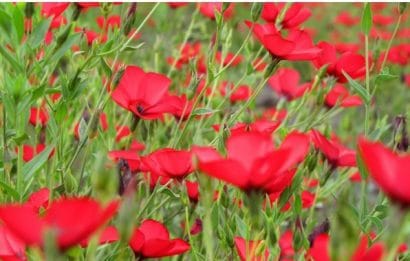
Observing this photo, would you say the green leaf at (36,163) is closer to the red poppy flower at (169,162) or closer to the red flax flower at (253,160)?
the red poppy flower at (169,162)

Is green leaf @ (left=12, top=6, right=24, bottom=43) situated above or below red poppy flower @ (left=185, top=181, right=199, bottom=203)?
above

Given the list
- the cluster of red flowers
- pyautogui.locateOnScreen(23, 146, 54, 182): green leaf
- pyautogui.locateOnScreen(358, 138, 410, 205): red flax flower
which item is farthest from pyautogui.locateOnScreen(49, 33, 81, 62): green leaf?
pyautogui.locateOnScreen(358, 138, 410, 205): red flax flower

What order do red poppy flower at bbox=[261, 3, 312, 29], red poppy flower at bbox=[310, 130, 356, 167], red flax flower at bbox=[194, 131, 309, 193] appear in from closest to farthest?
red flax flower at bbox=[194, 131, 309, 193] → red poppy flower at bbox=[310, 130, 356, 167] → red poppy flower at bbox=[261, 3, 312, 29]

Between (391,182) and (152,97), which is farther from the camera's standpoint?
(152,97)

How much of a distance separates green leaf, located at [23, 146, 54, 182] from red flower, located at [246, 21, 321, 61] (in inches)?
11.2

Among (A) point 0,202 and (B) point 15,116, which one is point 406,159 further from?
(A) point 0,202

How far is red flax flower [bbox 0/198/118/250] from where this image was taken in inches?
16.2

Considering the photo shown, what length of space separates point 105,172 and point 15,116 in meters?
0.30

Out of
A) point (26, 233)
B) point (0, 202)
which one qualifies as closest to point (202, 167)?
point (26, 233)

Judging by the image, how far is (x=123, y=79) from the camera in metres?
0.94

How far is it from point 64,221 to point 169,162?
333 mm

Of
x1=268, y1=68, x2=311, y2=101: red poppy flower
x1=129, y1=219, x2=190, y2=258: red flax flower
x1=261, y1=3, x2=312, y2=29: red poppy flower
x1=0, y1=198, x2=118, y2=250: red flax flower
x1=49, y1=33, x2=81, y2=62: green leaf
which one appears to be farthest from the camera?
x1=268, y1=68, x2=311, y2=101: red poppy flower

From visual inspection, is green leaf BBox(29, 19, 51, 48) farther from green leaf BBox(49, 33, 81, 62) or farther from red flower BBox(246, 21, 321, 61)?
red flower BBox(246, 21, 321, 61)

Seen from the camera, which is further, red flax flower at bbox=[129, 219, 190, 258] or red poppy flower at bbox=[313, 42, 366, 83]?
red poppy flower at bbox=[313, 42, 366, 83]
